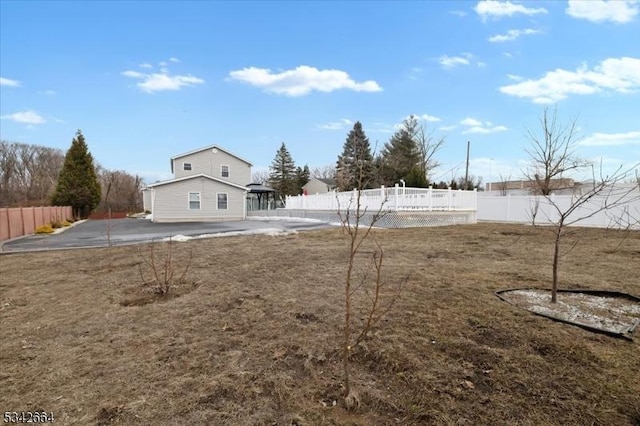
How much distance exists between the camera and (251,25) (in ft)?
43.5

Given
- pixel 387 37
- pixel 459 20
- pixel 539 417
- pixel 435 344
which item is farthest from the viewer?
pixel 387 37

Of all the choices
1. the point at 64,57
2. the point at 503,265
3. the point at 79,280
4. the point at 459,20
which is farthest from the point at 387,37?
the point at 79,280

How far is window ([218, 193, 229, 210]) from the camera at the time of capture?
72.9 ft

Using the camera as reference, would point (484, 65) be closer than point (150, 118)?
Yes

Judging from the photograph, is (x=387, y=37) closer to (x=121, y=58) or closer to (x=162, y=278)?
(x=121, y=58)

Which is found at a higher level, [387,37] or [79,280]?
[387,37]

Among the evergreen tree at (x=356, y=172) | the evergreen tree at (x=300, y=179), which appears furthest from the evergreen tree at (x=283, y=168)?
the evergreen tree at (x=356, y=172)

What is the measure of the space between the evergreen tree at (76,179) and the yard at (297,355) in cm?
2205

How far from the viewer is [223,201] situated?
22328mm

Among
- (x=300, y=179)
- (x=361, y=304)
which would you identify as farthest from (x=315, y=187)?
(x=361, y=304)

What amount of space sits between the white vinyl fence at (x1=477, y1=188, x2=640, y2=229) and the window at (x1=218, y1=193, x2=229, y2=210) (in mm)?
16734

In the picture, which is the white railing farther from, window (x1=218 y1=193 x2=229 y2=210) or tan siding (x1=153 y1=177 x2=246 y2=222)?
window (x1=218 y1=193 x2=229 y2=210)

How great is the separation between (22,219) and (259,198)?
712 inches

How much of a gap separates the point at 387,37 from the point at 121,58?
36.8 ft
